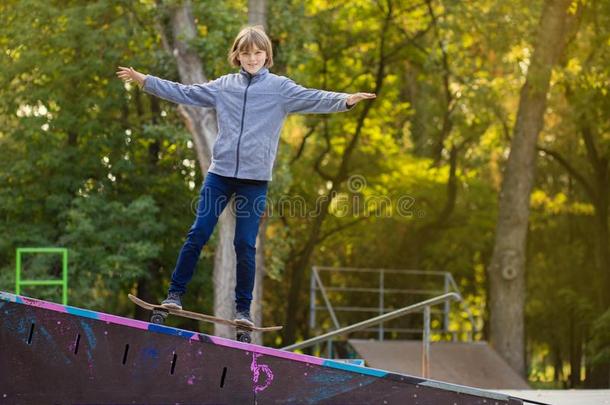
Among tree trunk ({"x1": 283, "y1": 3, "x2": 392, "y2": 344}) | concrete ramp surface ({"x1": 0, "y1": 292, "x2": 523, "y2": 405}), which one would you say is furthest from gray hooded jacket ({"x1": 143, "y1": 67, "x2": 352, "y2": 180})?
tree trunk ({"x1": 283, "y1": 3, "x2": 392, "y2": 344})

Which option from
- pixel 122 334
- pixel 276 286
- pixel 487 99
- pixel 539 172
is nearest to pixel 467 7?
pixel 487 99

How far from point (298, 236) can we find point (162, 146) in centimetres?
552

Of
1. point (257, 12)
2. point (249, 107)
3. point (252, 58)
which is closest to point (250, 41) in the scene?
Result: point (252, 58)

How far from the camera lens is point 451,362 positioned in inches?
604

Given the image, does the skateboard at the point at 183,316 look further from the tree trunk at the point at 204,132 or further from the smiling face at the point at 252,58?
the tree trunk at the point at 204,132

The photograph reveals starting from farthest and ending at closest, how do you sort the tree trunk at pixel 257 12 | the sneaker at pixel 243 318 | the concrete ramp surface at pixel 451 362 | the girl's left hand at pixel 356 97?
the tree trunk at pixel 257 12 < the concrete ramp surface at pixel 451 362 < the sneaker at pixel 243 318 < the girl's left hand at pixel 356 97

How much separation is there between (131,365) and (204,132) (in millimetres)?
10253

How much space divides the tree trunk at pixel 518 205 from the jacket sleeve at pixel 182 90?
37.4 ft

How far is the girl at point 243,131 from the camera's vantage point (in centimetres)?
644

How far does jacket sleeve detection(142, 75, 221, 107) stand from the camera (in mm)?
6559

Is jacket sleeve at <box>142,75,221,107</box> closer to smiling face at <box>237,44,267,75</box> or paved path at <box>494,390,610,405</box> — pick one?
smiling face at <box>237,44,267,75</box>

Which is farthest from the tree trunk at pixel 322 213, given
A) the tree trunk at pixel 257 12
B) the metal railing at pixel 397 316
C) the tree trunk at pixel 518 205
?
the metal railing at pixel 397 316

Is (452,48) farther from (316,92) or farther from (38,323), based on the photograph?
(38,323)

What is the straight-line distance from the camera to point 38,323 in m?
5.57
